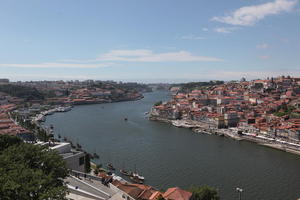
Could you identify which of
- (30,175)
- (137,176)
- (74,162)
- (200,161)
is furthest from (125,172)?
(30,175)

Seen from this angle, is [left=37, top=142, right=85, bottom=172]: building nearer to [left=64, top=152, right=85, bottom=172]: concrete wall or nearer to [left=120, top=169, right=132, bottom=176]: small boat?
[left=64, top=152, right=85, bottom=172]: concrete wall

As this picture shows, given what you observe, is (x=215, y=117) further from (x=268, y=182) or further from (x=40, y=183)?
(x=40, y=183)

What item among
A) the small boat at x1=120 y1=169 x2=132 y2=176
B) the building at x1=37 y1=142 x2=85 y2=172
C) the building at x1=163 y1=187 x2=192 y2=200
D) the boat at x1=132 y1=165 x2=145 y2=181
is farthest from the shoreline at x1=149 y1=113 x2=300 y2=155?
the building at x1=37 y1=142 x2=85 y2=172

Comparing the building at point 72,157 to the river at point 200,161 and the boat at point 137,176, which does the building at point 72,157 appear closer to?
the boat at point 137,176

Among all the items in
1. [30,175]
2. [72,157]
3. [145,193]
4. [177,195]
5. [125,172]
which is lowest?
[125,172]

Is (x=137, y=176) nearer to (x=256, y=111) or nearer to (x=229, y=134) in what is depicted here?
(x=229, y=134)

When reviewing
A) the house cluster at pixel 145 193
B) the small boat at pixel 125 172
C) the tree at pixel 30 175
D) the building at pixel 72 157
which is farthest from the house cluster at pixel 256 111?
the tree at pixel 30 175
